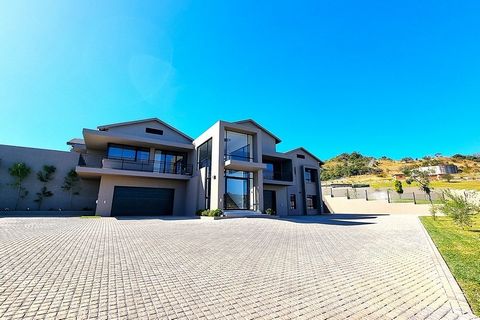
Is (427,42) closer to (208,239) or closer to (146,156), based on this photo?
(208,239)

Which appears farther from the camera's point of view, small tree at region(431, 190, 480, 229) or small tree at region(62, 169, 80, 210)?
small tree at region(62, 169, 80, 210)

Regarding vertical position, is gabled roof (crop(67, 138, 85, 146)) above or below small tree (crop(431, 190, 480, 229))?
above

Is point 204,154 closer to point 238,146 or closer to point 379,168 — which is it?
point 238,146

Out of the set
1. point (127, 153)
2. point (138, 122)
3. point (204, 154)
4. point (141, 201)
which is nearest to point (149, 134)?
point (138, 122)

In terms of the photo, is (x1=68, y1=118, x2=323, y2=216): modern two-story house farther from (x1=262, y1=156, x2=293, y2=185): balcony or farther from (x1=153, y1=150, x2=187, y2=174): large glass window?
(x1=262, y1=156, x2=293, y2=185): balcony

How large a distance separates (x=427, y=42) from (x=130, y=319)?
22145 mm

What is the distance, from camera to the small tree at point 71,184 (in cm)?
2017

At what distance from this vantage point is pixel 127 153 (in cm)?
2000

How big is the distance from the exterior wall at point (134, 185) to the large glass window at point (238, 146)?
6278 mm

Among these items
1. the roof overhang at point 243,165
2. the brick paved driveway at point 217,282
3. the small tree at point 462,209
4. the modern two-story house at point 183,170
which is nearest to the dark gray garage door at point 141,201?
the modern two-story house at point 183,170

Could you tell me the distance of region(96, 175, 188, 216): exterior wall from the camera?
17.8m

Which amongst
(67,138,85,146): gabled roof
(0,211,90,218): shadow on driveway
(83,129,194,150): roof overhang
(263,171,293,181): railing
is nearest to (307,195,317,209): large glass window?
(263,171,293,181): railing

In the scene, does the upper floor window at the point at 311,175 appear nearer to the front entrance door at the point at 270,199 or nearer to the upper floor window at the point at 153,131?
the front entrance door at the point at 270,199

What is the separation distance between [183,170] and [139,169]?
3.88m
